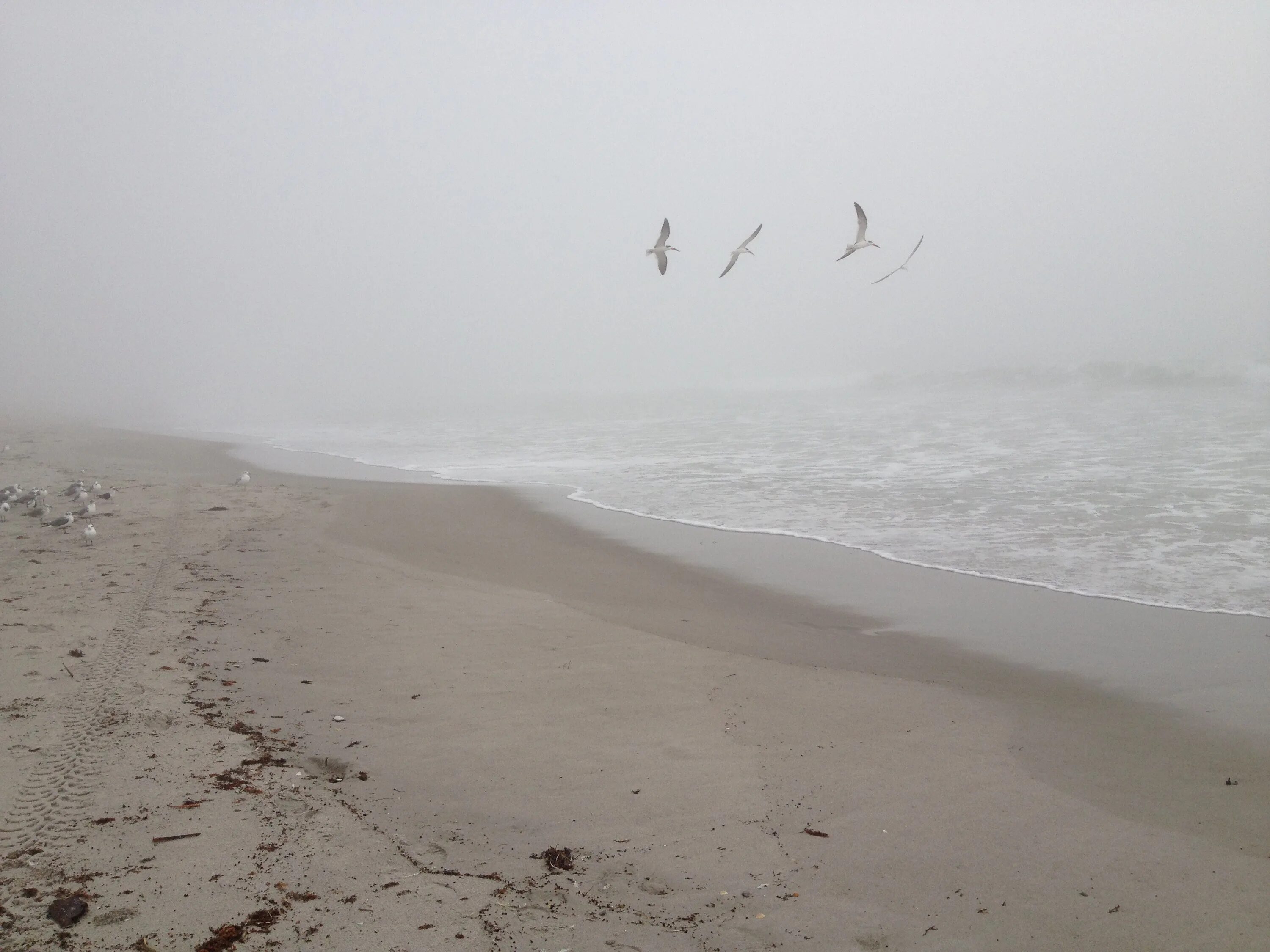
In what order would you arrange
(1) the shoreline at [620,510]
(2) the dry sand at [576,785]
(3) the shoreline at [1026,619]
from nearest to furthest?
(2) the dry sand at [576,785] → (3) the shoreline at [1026,619] → (1) the shoreline at [620,510]

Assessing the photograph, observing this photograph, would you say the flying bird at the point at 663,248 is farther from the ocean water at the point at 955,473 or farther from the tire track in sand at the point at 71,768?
the tire track in sand at the point at 71,768

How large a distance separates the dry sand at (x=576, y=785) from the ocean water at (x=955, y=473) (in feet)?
9.87

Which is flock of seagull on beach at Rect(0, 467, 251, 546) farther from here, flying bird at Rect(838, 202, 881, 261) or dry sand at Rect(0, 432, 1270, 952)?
flying bird at Rect(838, 202, 881, 261)

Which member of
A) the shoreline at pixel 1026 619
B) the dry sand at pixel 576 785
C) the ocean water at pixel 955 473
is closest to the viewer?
the dry sand at pixel 576 785

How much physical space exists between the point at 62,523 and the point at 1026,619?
9187 mm

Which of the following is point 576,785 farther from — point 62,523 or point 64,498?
point 64,498

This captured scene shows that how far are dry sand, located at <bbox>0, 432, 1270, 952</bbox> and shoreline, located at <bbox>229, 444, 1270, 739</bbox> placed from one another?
0.35 metres

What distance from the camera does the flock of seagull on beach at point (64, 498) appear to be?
27.5 ft

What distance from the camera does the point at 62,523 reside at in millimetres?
8383

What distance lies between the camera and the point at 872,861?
308 cm

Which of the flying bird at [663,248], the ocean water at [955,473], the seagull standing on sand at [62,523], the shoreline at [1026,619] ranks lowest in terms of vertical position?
the shoreline at [1026,619]

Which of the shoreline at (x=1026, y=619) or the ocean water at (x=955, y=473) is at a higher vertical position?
the ocean water at (x=955, y=473)

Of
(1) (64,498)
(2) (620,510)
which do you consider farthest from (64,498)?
(2) (620,510)

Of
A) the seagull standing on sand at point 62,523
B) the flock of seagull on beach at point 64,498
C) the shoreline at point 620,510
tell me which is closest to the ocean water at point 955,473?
the shoreline at point 620,510
